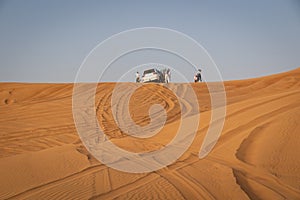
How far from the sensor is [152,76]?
89.3 ft

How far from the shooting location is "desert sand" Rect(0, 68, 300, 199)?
4.83 meters

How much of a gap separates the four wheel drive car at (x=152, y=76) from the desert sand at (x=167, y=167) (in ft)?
46.2

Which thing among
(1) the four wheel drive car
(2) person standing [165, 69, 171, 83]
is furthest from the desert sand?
(1) the four wheel drive car

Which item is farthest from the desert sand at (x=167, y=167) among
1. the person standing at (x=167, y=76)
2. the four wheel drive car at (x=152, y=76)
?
the four wheel drive car at (x=152, y=76)

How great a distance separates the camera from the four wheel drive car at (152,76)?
27125 millimetres

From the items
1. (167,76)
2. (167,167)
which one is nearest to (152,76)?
(167,76)

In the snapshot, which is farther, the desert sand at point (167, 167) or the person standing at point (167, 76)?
the person standing at point (167, 76)

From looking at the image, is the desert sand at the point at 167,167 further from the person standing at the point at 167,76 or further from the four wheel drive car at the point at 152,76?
the four wheel drive car at the point at 152,76

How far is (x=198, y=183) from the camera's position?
520 cm

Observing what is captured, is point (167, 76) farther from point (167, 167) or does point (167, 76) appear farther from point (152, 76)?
point (167, 167)

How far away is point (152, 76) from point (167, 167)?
2128 cm

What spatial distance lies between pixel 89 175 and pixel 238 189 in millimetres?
2695

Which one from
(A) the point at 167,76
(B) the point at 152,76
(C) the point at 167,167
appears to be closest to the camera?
(C) the point at 167,167

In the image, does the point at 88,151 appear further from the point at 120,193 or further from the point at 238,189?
the point at 238,189
